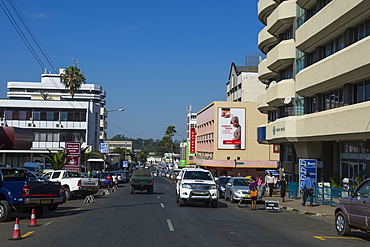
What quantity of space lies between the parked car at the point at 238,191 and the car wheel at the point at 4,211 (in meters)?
14.4

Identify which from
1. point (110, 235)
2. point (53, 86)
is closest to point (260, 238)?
point (110, 235)

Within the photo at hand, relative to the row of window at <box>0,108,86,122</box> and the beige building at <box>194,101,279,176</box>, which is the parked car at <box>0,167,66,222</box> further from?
the row of window at <box>0,108,86,122</box>

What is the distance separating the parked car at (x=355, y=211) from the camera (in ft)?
39.9

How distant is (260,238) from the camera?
12.3 meters

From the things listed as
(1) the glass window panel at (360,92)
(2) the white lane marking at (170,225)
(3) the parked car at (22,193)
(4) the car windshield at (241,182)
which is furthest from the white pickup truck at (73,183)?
(1) the glass window panel at (360,92)

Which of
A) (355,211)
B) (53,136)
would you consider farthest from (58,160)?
(53,136)

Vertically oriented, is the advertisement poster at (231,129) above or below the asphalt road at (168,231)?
above

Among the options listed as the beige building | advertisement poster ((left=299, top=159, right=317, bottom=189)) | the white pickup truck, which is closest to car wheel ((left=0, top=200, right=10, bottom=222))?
the white pickup truck

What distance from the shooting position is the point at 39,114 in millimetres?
68188

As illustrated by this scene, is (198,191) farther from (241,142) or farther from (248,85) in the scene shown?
(248,85)

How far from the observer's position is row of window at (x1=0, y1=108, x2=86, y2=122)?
6794 centimetres

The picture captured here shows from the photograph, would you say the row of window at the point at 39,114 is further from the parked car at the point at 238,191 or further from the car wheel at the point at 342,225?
the car wheel at the point at 342,225

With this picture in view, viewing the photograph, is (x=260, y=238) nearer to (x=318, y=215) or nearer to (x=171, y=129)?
(x=318, y=215)

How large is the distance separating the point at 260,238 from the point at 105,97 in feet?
440
